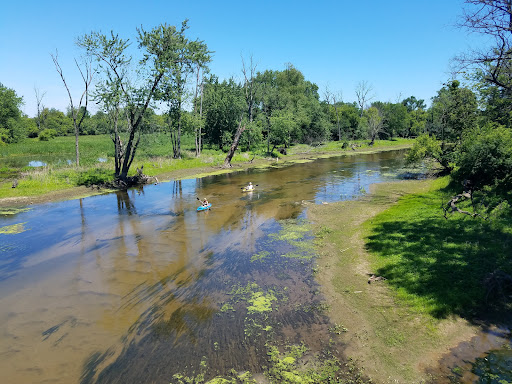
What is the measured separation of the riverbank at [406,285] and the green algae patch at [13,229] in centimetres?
1838

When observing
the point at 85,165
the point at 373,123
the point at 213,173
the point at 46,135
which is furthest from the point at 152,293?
the point at 46,135

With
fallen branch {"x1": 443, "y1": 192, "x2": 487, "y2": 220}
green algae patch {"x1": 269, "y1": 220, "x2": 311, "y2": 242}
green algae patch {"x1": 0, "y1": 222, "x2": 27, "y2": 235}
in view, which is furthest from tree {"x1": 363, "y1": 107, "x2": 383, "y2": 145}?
green algae patch {"x1": 0, "y1": 222, "x2": 27, "y2": 235}

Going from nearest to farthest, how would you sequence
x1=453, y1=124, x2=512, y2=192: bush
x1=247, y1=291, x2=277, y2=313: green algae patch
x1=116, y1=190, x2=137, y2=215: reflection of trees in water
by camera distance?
x1=247, y1=291, x2=277, y2=313: green algae patch
x1=453, y1=124, x2=512, y2=192: bush
x1=116, y1=190, x2=137, y2=215: reflection of trees in water

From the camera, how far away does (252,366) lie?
7.98m

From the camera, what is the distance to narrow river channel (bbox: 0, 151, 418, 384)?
27.6ft

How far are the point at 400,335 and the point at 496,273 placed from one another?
13.4 feet

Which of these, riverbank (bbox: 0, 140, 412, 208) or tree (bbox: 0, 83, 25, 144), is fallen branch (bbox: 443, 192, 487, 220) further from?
tree (bbox: 0, 83, 25, 144)

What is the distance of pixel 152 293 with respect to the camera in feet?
38.5

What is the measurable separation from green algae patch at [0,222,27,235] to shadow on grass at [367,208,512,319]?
67.9ft

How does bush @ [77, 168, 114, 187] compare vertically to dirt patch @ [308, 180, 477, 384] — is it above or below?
above

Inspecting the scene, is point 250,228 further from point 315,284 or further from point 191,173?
point 191,173

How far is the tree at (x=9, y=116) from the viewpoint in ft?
231

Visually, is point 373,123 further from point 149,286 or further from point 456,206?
point 149,286

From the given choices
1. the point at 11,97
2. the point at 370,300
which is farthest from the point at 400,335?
the point at 11,97
